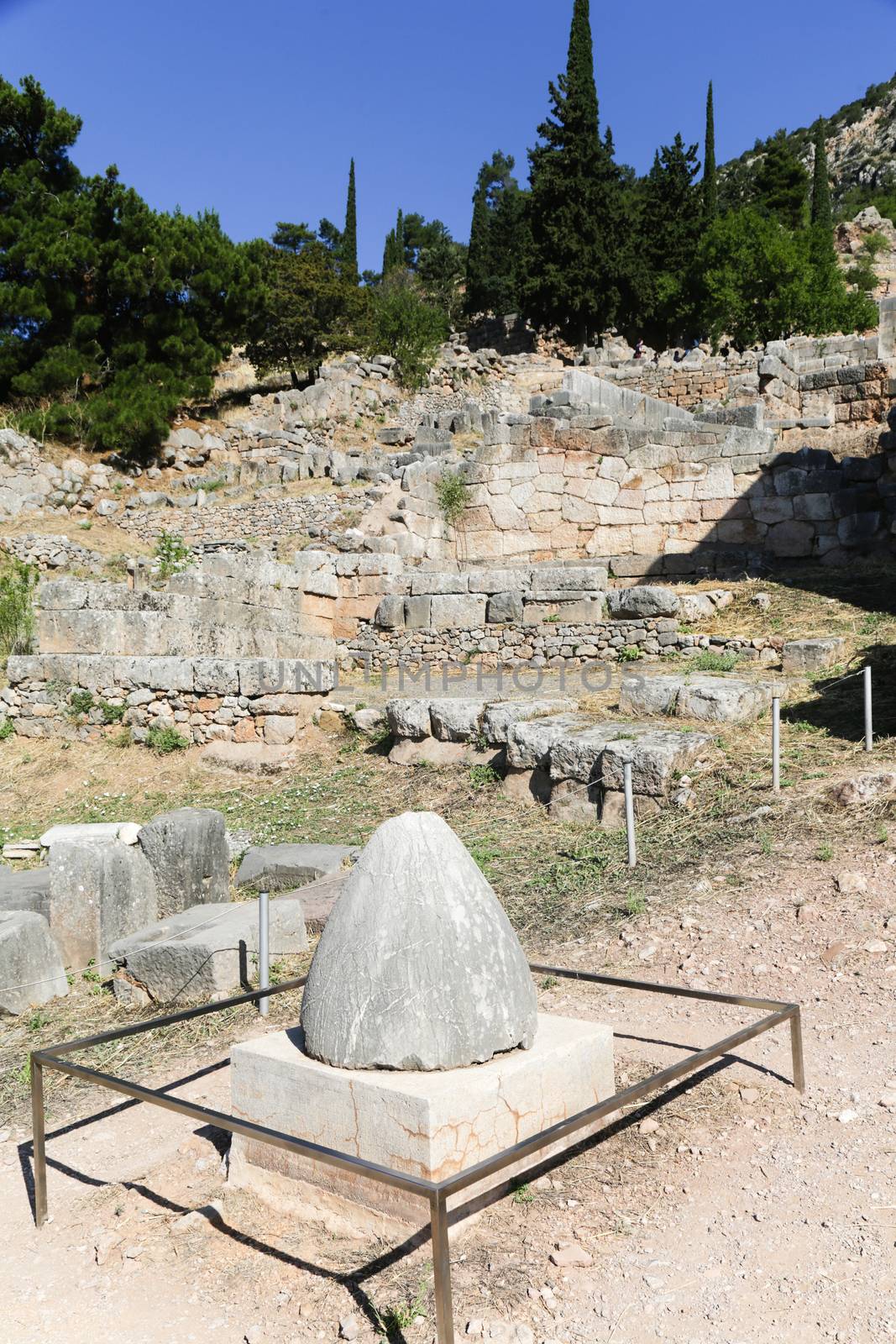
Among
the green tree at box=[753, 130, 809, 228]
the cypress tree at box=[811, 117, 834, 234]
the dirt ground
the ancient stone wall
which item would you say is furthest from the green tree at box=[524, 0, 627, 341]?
the dirt ground

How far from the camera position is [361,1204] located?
3.07m

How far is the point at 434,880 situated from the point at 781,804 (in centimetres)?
365

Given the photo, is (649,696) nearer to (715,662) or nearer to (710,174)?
(715,662)

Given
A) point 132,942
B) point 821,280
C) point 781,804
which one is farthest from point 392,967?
point 821,280

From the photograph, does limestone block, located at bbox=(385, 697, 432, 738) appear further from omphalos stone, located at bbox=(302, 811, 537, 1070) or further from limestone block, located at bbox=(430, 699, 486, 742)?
omphalos stone, located at bbox=(302, 811, 537, 1070)

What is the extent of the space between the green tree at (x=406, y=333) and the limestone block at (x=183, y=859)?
71.1 ft

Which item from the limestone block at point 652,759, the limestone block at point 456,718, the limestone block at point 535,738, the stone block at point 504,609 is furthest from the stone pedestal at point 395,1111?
the stone block at point 504,609

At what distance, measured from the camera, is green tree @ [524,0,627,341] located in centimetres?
3086

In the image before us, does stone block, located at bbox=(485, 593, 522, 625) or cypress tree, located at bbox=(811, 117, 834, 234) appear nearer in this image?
stone block, located at bbox=(485, 593, 522, 625)

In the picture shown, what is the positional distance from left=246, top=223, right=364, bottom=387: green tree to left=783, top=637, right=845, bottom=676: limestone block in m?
21.9

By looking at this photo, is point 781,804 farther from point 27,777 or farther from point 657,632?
Result: point 27,777

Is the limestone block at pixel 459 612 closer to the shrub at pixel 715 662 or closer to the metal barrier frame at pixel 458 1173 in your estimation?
the shrub at pixel 715 662

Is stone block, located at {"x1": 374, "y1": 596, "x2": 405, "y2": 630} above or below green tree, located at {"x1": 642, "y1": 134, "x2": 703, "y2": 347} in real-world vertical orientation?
below

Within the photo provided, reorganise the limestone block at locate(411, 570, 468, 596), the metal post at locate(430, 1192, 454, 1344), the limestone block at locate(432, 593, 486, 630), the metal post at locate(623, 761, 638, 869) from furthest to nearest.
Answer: the limestone block at locate(411, 570, 468, 596) → the limestone block at locate(432, 593, 486, 630) → the metal post at locate(623, 761, 638, 869) → the metal post at locate(430, 1192, 454, 1344)
